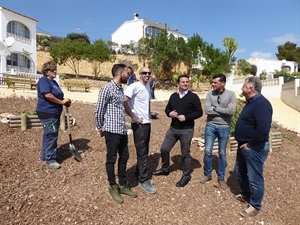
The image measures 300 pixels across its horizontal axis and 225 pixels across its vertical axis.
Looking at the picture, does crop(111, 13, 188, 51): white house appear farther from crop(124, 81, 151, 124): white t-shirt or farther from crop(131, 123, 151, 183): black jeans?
crop(131, 123, 151, 183): black jeans

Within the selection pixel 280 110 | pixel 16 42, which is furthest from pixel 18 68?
pixel 280 110

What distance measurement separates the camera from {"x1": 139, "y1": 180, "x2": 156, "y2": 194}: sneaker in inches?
170

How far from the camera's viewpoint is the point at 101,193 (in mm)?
4156

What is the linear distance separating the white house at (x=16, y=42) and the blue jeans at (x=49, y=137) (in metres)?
21.4

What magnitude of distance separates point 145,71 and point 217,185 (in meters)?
2.19

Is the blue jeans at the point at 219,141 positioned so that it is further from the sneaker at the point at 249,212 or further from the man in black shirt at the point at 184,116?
the sneaker at the point at 249,212

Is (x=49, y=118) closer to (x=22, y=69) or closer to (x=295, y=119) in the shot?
(x=295, y=119)

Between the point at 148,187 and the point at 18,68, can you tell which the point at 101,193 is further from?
the point at 18,68

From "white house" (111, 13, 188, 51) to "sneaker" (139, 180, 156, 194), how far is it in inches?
1738

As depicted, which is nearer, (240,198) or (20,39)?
(240,198)

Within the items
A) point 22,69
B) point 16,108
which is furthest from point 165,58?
point 16,108

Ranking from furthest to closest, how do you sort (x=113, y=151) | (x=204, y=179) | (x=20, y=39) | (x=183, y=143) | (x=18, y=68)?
1. (x=18, y=68)
2. (x=20, y=39)
3. (x=204, y=179)
4. (x=183, y=143)
5. (x=113, y=151)

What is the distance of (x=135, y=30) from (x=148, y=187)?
153 feet

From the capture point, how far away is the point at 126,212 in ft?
12.5
